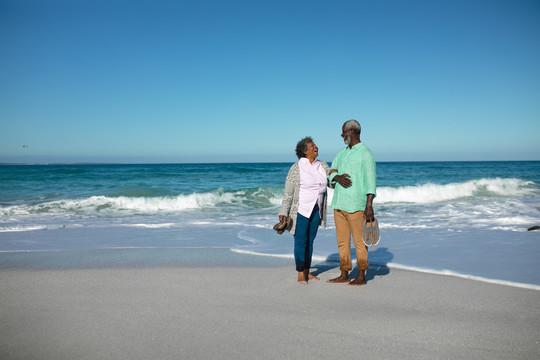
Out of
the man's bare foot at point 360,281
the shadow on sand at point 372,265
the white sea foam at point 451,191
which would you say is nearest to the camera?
the man's bare foot at point 360,281

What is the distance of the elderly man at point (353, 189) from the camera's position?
13.8 ft

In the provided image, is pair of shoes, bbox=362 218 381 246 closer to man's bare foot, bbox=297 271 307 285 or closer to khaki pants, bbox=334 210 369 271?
khaki pants, bbox=334 210 369 271

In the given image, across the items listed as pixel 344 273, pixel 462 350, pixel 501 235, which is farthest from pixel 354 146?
pixel 501 235

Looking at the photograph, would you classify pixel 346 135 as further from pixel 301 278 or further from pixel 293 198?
pixel 301 278

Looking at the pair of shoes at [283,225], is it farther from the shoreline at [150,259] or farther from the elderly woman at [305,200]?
the shoreline at [150,259]

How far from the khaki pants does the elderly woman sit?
24 centimetres

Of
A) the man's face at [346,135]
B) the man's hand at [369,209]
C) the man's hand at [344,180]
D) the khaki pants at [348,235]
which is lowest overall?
the khaki pants at [348,235]

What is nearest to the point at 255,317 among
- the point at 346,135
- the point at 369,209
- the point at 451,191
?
the point at 369,209

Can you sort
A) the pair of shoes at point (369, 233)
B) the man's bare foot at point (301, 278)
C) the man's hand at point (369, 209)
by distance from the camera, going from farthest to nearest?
the man's bare foot at point (301, 278)
the pair of shoes at point (369, 233)
the man's hand at point (369, 209)

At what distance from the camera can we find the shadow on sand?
5.09 meters

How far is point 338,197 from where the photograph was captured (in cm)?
443

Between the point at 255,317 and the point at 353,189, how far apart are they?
1.78 metres

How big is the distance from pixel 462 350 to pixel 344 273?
1.93 metres

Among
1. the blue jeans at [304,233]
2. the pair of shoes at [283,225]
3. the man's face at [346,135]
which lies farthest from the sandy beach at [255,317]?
the man's face at [346,135]
